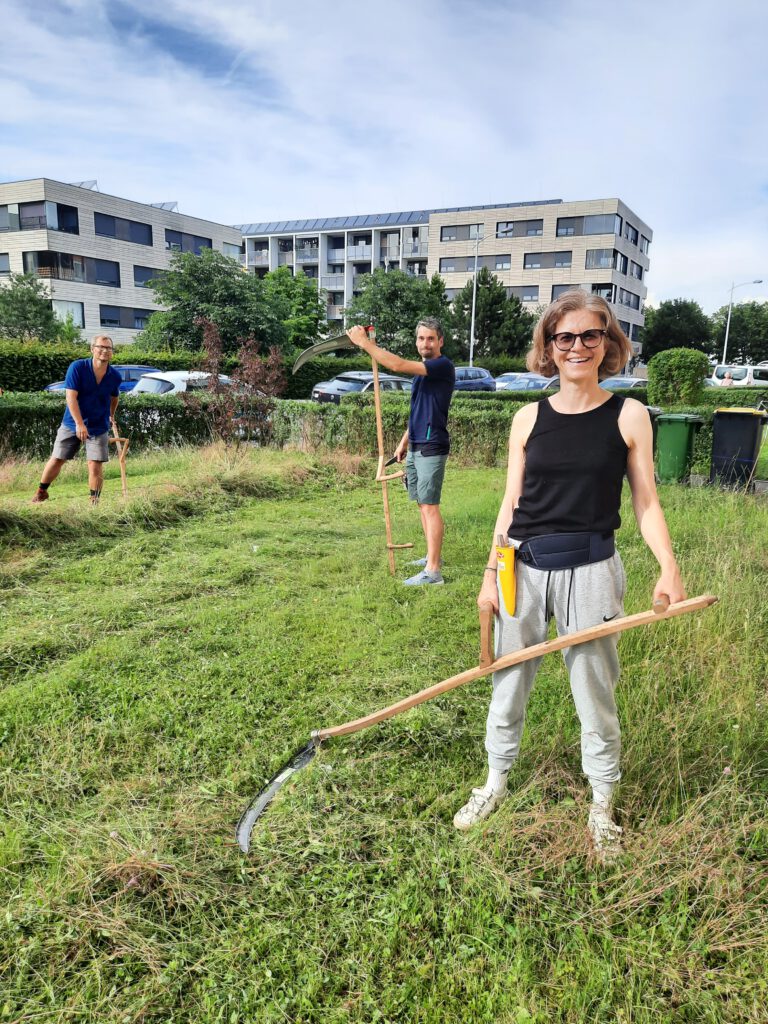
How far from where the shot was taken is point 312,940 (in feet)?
6.93

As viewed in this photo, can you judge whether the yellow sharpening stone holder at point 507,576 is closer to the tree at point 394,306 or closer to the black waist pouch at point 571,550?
the black waist pouch at point 571,550

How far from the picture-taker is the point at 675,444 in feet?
31.9

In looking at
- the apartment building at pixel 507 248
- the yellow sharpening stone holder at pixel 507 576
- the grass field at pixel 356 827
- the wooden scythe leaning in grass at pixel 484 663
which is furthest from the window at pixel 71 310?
the yellow sharpening stone holder at pixel 507 576

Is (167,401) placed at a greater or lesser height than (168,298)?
lesser

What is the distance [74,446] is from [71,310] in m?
38.7

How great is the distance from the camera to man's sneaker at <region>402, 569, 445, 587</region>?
5293 mm

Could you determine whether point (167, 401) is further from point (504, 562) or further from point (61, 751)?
point (504, 562)

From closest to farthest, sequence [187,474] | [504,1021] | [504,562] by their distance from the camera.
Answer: [504,1021] → [504,562] → [187,474]

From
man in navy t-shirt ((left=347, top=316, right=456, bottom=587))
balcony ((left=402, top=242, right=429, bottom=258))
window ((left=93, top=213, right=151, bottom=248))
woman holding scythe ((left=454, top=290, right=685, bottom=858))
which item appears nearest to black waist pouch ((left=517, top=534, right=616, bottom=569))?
woman holding scythe ((left=454, top=290, right=685, bottom=858))

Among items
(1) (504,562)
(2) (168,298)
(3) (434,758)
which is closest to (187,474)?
(3) (434,758)

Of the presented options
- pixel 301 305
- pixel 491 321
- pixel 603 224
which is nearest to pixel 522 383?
pixel 301 305

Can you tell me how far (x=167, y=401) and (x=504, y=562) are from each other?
10.8 metres

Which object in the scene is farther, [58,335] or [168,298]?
[58,335]

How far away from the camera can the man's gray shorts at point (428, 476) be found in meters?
5.31
